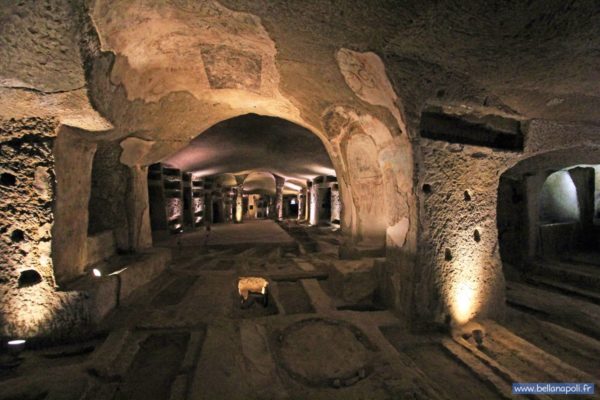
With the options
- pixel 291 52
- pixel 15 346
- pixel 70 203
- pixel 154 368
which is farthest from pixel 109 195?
pixel 291 52

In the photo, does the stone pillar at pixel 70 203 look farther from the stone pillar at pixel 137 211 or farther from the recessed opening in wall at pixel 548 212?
the recessed opening in wall at pixel 548 212

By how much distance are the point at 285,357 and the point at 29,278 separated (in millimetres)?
3179

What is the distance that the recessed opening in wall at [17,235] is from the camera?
9.82 ft

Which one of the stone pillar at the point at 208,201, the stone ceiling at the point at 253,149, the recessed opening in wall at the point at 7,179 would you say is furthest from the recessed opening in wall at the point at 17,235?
the stone pillar at the point at 208,201

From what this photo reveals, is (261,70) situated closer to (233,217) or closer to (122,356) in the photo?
(122,356)

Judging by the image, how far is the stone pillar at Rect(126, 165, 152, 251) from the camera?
17.0 ft

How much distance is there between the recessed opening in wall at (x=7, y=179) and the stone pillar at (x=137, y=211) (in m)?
2.18

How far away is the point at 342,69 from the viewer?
124 inches

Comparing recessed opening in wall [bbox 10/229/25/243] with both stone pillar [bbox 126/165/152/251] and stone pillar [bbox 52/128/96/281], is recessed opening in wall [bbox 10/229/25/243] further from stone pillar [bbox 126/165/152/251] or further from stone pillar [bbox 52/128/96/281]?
stone pillar [bbox 126/165/152/251]

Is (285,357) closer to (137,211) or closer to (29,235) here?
(29,235)

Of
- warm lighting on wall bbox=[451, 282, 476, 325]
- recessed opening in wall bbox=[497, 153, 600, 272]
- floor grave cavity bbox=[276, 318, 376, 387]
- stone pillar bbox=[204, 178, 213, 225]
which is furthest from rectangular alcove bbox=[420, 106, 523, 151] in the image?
stone pillar bbox=[204, 178, 213, 225]

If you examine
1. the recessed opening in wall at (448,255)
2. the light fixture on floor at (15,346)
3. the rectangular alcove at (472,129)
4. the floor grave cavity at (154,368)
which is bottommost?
the floor grave cavity at (154,368)

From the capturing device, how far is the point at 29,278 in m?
3.11

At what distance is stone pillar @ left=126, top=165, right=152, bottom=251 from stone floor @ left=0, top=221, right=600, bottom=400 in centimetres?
132
